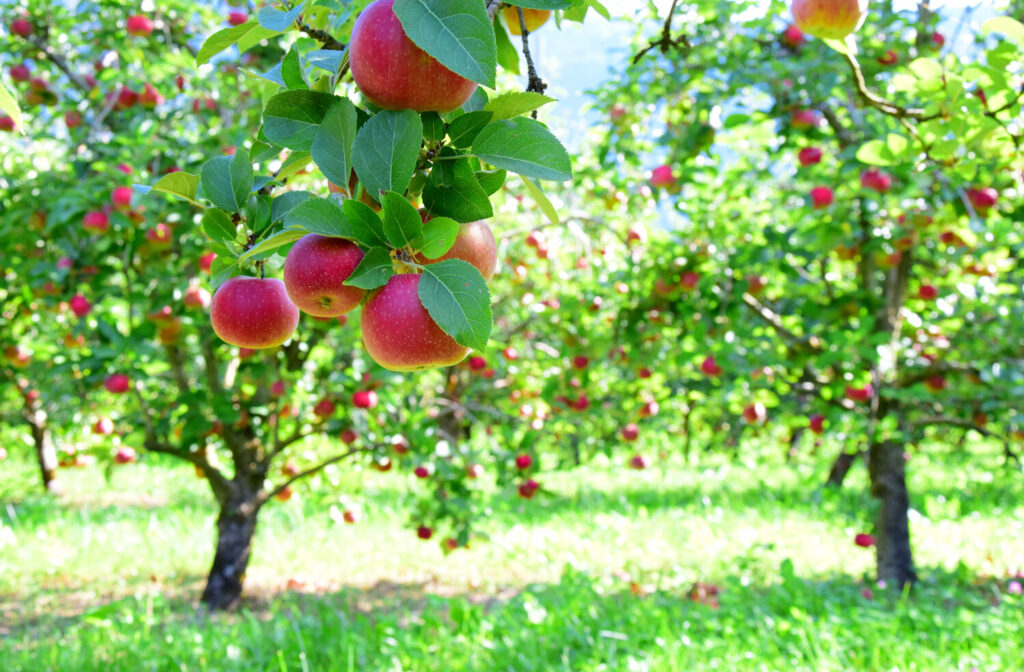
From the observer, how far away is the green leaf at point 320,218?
0.54 m

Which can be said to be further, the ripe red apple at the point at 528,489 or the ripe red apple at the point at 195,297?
the ripe red apple at the point at 528,489

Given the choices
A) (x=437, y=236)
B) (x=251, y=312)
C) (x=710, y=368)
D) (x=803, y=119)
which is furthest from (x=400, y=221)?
(x=710, y=368)

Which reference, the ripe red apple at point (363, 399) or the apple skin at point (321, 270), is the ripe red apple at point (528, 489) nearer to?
the ripe red apple at point (363, 399)

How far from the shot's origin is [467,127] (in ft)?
1.98

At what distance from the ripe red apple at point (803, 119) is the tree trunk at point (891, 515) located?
69.4 inches

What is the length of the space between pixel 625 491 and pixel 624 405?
3269 mm

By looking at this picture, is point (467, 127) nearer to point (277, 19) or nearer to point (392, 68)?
point (392, 68)

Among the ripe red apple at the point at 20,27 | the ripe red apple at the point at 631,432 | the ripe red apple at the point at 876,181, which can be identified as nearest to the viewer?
the ripe red apple at the point at 876,181

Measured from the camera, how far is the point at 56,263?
292cm

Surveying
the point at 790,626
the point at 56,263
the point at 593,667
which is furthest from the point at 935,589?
the point at 56,263

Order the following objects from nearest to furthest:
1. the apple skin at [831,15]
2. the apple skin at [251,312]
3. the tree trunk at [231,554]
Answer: the apple skin at [251,312] < the apple skin at [831,15] < the tree trunk at [231,554]

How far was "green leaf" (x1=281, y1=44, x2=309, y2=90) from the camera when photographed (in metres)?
0.64

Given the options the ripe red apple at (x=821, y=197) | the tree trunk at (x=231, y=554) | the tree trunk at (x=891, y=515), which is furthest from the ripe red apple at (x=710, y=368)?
the tree trunk at (x=231, y=554)

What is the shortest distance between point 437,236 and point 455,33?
0.15 meters
